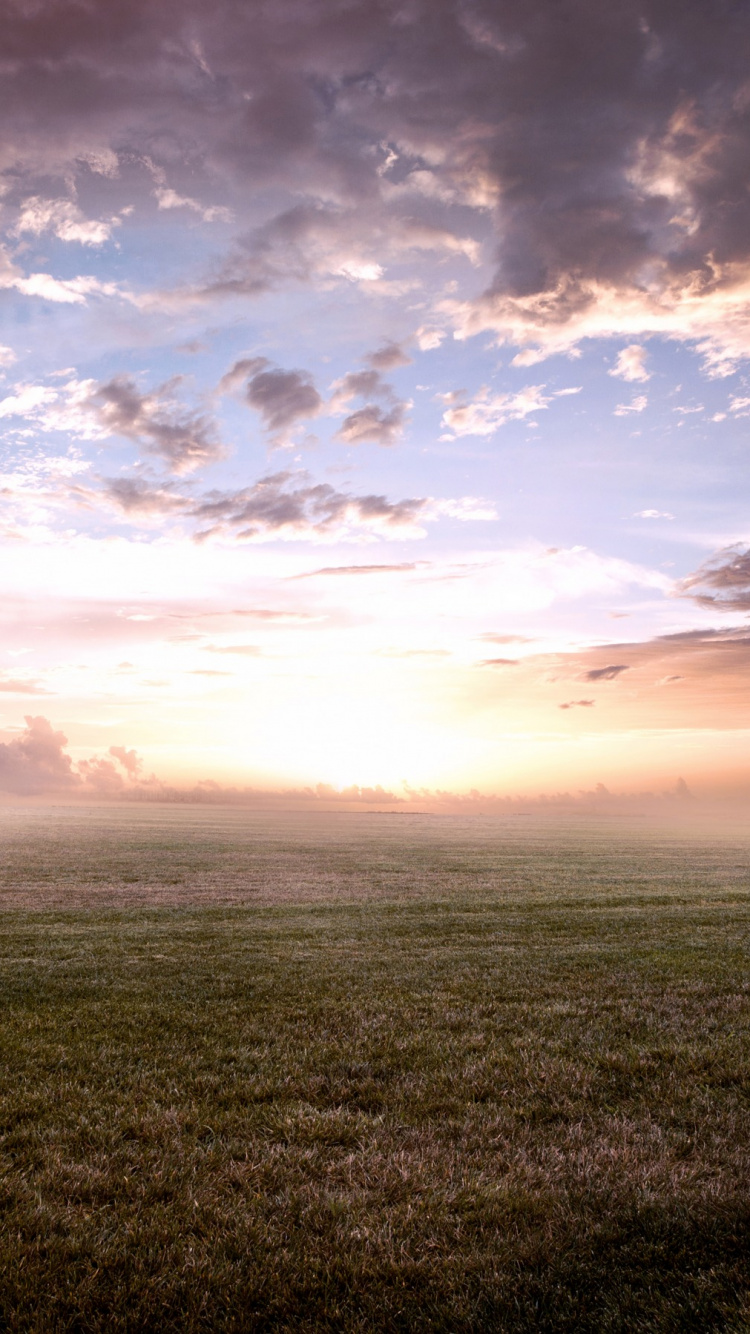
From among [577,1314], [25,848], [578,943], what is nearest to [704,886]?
[578,943]

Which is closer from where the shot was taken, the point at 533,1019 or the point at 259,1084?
the point at 259,1084

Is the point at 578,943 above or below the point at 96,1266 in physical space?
below

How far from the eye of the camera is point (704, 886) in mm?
34281

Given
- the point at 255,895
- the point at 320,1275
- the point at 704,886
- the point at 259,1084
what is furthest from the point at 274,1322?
the point at 704,886

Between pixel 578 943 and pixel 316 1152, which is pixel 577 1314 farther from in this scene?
pixel 578 943

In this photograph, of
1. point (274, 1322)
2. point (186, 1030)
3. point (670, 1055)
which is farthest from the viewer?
point (186, 1030)

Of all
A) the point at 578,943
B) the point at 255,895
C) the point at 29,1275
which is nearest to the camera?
the point at 29,1275

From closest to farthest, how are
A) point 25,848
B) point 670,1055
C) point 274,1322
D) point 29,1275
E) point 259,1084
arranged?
point 274,1322
point 29,1275
point 259,1084
point 670,1055
point 25,848

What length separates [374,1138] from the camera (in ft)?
24.6

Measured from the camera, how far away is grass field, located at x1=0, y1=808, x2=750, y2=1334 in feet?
17.4

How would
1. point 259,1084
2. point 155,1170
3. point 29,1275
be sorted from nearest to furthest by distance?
1. point 29,1275
2. point 155,1170
3. point 259,1084

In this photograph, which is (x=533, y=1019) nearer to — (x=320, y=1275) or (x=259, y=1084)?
(x=259, y=1084)

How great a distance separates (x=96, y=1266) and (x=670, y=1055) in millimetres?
8030

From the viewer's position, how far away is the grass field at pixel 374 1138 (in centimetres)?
530
